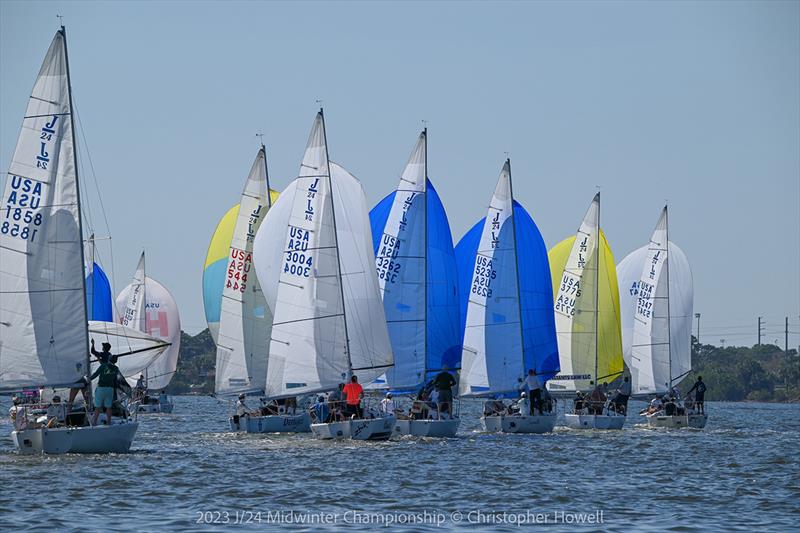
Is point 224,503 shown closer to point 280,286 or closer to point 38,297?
point 38,297

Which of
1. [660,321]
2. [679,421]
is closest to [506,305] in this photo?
[679,421]

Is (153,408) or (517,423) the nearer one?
(517,423)

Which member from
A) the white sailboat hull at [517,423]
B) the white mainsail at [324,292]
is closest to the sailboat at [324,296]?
the white mainsail at [324,292]

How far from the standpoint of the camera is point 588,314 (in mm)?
51031

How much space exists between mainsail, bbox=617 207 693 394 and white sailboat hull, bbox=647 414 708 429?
2800mm

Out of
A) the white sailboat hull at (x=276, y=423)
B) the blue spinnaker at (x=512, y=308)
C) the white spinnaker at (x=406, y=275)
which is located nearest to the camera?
the white sailboat hull at (x=276, y=423)

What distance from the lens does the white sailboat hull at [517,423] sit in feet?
138

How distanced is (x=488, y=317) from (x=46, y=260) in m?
17.2

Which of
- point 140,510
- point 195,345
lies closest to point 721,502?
point 140,510

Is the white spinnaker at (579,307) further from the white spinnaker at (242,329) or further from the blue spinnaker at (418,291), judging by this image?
the white spinnaker at (242,329)

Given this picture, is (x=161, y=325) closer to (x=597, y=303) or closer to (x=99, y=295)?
(x=99, y=295)

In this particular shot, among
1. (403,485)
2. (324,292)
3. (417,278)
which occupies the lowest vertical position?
(403,485)

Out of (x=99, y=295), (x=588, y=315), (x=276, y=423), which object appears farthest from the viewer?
(x=99, y=295)

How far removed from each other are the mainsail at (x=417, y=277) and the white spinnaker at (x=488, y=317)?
0.79 meters
